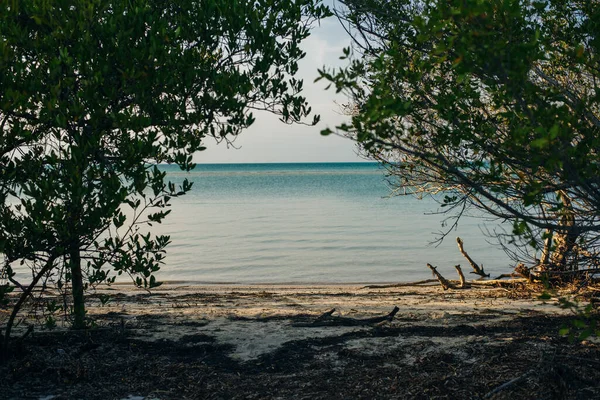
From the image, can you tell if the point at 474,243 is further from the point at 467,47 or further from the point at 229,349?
the point at 467,47

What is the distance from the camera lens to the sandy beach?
6.09 metres

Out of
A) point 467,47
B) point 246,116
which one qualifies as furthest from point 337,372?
point 467,47

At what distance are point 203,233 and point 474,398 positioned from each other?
25.4 m

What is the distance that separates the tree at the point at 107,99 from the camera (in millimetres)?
5730

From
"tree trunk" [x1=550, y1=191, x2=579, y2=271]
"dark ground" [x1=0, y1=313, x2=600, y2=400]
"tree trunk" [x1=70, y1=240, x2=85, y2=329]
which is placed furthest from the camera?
"tree trunk" [x1=70, y1=240, x2=85, y2=329]

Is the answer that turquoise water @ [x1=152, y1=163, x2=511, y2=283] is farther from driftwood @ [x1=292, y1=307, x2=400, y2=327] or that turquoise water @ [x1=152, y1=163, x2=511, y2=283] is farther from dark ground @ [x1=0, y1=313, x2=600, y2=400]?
dark ground @ [x1=0, y1=313, x2=600, y2=400]

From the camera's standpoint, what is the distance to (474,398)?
5754 mm

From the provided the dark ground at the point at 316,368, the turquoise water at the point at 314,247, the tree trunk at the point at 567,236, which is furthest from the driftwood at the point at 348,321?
the turquoise water at the point at 314,247

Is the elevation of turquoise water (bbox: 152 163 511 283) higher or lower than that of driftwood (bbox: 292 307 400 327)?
lower

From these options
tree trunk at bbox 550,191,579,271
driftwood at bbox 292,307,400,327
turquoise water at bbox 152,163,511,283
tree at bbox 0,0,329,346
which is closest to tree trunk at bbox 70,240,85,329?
tree at bbox 0,0,329,346

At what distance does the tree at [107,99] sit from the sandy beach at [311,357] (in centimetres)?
107

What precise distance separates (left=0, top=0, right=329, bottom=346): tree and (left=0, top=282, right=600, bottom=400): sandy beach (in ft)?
3.52

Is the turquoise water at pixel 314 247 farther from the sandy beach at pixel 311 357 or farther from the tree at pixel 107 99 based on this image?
the tree at pixel 107 99

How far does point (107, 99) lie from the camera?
611 centimetres
